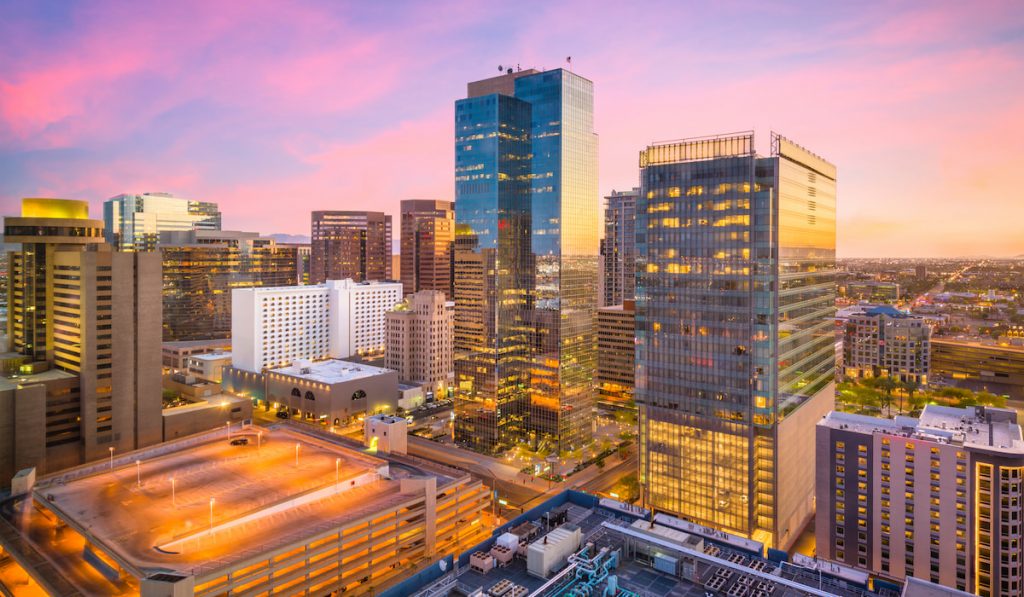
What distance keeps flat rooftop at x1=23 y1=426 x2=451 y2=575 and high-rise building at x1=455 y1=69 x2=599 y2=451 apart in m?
42.0

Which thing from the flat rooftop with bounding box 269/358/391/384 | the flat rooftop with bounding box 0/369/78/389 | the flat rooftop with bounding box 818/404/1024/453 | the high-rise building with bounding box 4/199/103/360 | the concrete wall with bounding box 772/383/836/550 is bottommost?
the concrete wall with bounding box 772/383/836/550

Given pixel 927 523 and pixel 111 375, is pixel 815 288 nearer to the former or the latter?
pixel 927 523

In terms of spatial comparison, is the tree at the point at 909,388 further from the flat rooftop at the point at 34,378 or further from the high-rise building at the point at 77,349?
the flat rooftop at the point at 34,378

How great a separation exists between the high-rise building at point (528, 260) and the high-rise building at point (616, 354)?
4452cm

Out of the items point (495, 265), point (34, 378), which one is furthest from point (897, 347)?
point (34, 378)

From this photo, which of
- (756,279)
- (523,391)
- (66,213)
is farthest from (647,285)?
(66,213)

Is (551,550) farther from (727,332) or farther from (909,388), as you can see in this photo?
(909,388)

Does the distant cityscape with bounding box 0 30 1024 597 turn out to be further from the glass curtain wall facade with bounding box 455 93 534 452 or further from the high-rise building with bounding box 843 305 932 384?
the high-rise building with bounding box 843 305 932 384

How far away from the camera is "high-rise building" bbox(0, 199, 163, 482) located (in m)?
110

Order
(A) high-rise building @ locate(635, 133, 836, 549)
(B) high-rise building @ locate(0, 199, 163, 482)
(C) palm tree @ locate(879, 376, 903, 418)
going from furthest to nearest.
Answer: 1. (C) palm tree @ locate(879, 376, 903, 418)
2. (B) high-rise building @ locate(0, 199, 163, 482)
3. (A) high-rise building @ locate(635, 133, 836, 549)

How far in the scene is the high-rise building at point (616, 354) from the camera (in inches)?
7190

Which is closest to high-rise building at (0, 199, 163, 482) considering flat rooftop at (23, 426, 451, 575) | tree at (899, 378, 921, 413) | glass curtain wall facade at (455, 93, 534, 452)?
flat rooftop at (23, 426, 451, 575)

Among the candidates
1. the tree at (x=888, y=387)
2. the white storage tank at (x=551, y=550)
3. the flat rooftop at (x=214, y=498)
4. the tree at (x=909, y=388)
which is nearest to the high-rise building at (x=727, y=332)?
the flat rooftop at (x=214, y=498)

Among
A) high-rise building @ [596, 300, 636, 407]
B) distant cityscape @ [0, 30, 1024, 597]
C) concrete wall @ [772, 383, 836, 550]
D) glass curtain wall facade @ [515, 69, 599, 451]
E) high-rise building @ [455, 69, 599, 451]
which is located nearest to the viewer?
distant cityscape @ [0, 30, 1024, 597]
